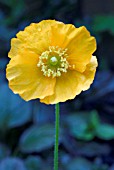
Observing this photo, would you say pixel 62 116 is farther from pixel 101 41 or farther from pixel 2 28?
pixel 101 41

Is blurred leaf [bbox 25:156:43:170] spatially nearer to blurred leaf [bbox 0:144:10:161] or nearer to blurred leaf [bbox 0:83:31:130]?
blurred leaf [bbox 0:144:10:161]

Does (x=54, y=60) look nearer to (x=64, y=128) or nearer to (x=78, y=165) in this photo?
(x=78, y=165)

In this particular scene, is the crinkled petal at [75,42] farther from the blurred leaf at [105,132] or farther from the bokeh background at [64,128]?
the blurred leaf at [105,132]

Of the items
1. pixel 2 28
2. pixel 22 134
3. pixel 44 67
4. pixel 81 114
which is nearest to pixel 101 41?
pixel 2 28

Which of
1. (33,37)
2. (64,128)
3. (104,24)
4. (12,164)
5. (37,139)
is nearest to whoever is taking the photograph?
(33,37)

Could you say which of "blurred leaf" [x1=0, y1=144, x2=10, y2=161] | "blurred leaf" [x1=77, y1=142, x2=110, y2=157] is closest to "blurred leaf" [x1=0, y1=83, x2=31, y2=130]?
"blurred leaf" [x1=0, y1=144, x2=10, y2=161]

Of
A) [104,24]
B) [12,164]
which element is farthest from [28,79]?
[104,24]
